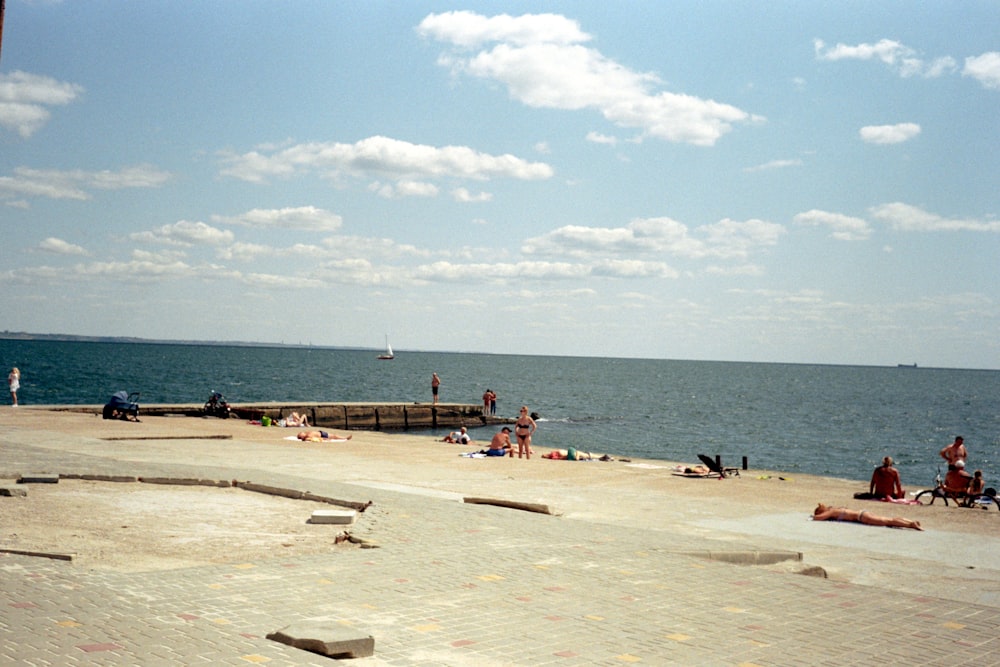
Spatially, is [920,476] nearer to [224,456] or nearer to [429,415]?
[429,415]

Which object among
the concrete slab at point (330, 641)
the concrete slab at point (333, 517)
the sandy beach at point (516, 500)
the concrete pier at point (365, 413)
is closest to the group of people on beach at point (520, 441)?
the sandy beach at point (516, 500)

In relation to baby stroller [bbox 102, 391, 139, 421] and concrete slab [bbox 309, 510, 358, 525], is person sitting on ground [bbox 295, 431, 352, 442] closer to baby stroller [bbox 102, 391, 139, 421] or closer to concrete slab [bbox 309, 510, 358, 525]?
baby stroller [bbox 102, 391, 139, 421]

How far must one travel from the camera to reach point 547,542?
11.8m

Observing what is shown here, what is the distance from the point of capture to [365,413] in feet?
180

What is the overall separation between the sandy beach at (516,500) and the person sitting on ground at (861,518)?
29 cm

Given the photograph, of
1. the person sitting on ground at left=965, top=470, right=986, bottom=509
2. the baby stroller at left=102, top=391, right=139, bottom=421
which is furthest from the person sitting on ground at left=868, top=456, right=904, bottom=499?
the baby stroller at left=102, top=391, right=139, bottom=421

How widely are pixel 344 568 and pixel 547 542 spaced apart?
9.65 ft

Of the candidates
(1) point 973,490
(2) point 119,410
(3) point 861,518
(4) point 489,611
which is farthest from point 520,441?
(4) point 489,611

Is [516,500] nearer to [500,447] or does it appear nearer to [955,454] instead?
[500,447]

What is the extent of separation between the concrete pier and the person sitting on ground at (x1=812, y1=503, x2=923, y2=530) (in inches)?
1161

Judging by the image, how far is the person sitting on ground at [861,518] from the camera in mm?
15586

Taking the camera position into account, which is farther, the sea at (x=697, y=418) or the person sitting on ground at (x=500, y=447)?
the sea at (x=697, y=418)

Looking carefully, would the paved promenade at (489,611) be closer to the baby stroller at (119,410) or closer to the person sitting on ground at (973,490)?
the person sitting on ground at (973,490)

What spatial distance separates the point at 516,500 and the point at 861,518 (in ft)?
18.6
